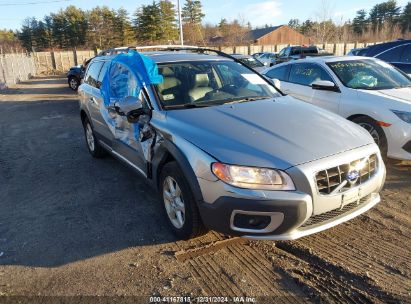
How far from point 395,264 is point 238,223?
1.36 m

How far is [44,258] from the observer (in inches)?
129

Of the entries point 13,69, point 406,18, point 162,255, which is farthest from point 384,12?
point 162,255

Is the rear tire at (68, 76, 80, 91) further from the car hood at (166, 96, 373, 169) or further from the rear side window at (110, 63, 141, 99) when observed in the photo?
the car hood at (166, 96, 373, 169)

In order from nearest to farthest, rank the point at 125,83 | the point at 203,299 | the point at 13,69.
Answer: the point at 203,299 → the point at 125,83 → the point at 13,69

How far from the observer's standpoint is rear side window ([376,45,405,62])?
29.6ft

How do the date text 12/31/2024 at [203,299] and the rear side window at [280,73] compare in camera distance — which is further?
the rear side window at [280,73]

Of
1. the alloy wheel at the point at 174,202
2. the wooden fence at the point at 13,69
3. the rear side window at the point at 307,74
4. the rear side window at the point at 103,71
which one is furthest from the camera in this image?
the wooden fence at the point at 13,69

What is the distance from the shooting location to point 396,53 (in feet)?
29.8

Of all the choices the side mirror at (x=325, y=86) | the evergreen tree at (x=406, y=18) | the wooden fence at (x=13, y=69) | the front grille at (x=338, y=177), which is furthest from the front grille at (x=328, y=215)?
the evergreen tree at (x=406, y=18)

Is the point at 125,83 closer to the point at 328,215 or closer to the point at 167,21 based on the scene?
the point at 328,215

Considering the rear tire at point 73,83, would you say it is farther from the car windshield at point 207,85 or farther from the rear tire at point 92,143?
the car windshield at point 207,85

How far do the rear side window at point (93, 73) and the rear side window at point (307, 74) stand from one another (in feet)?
11.7

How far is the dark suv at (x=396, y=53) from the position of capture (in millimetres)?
8767

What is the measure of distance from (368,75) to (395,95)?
83cm
